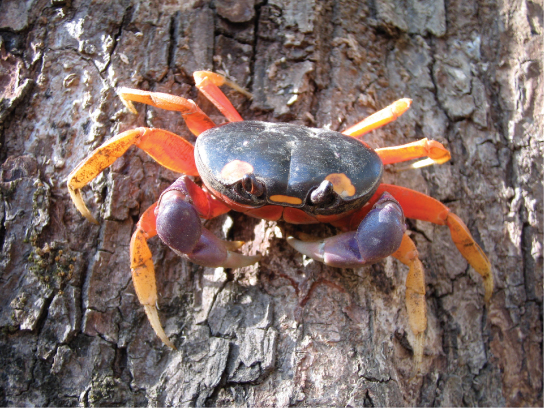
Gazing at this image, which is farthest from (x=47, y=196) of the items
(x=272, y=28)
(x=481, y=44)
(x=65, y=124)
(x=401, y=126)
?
(x=481, y=44)

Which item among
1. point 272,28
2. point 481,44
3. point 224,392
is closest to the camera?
point 224,392

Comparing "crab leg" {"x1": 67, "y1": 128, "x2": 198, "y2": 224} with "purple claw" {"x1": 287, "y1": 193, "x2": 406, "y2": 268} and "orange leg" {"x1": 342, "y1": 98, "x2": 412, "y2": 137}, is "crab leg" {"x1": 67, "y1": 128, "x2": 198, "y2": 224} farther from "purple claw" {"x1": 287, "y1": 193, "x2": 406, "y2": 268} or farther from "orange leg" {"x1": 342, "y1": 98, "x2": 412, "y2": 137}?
"orange leg" {"x1": 342, "y1": 98, "x2": 412, "y2": 137}

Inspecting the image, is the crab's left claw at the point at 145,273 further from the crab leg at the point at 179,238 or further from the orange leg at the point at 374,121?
the orange leg at the point at 374,121

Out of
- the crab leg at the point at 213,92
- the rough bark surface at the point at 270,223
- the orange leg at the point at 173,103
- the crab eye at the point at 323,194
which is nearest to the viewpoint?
the crab eye at the point at 323,194

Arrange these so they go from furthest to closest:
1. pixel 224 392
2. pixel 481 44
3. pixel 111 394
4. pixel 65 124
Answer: pixel 481 44 < pixel 65 124 < pixel 111 394 < pixel 224 392

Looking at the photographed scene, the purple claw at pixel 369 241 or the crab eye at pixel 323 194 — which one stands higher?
the crab eye at pixel 323 194

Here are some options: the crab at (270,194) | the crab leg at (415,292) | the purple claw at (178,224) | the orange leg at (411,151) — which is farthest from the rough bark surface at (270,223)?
the purple claw at (178,224)

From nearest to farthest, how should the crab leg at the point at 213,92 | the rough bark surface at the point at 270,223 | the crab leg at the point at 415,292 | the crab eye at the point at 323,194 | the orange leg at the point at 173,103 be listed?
the crab eye at the point at 323,194, the rough bark surface at the point at 270,223, the crab leg at the point at 415,292, the orange leg at the point at 173,103, the crab leg at the point at 213,92

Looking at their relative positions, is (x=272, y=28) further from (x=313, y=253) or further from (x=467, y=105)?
(x=313, y=253)
